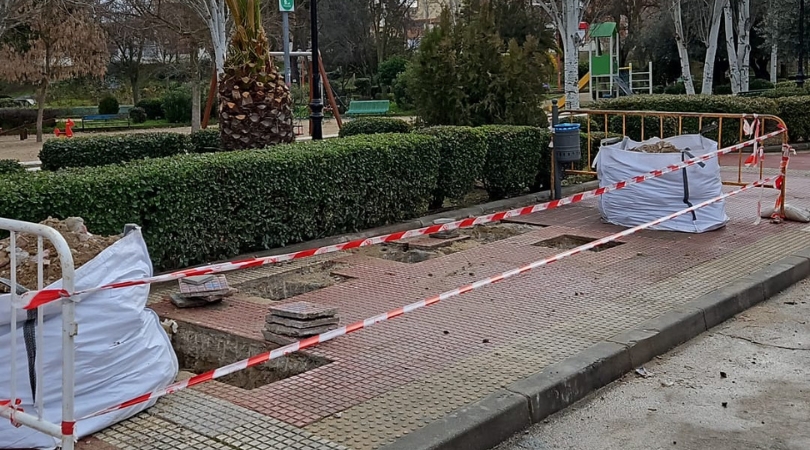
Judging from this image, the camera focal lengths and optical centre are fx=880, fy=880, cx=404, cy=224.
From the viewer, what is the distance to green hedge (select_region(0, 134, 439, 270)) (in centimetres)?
727

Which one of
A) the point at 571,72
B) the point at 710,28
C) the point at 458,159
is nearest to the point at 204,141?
the point at 458,159

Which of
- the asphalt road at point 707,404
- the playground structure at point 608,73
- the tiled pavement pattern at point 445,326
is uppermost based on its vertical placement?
the playground structure at point 608,73

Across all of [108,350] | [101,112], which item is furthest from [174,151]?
[101,112]

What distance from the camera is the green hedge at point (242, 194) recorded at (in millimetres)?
7266

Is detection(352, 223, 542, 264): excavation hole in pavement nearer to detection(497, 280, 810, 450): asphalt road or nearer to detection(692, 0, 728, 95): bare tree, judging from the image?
detection(497, 280, 810, 450): asphalt road

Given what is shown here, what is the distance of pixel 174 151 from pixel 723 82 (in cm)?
3926

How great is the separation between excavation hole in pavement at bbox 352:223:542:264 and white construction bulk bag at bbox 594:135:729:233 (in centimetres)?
109

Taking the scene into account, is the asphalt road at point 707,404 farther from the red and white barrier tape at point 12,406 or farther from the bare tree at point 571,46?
the bare tree at point 571,46

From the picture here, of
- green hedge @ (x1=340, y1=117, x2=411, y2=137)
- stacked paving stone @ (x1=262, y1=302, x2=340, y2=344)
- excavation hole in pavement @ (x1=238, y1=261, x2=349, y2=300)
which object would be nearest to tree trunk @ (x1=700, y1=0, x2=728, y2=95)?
green hedge @ (x1=340, y1=117, x2=411, y2=137)

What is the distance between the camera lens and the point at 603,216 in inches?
419

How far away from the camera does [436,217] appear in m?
10.9

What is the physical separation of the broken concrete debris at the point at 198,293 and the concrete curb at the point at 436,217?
115cm

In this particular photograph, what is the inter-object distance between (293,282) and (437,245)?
2.07 metres

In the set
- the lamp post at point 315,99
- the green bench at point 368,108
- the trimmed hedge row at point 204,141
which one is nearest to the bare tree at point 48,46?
the green bench at point 368,108
